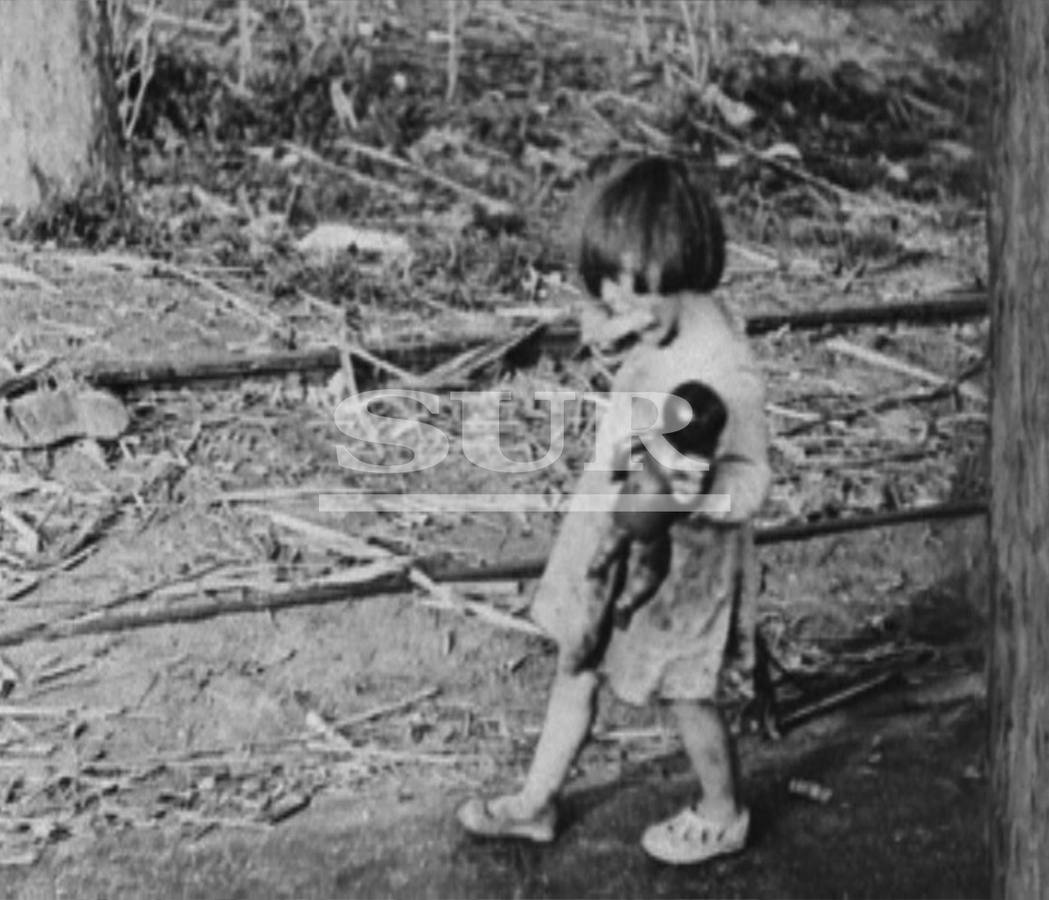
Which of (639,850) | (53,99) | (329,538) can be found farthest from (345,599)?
(53,99)

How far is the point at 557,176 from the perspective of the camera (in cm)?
195

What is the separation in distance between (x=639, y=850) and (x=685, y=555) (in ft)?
0.75

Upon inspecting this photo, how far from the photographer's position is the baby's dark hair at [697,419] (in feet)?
6.23

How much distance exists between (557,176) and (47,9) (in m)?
0.41

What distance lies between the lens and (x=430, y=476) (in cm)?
194

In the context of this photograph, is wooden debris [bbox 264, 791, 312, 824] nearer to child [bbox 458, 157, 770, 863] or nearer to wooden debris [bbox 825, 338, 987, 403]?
child [bbox 458, 157, 770, 863]

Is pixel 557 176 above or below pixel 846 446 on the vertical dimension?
above

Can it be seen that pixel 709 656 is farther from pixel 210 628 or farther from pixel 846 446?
pixel 210 628

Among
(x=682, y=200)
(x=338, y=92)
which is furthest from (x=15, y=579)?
(x=682, y=200)

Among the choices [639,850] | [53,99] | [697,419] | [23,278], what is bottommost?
[639,850]

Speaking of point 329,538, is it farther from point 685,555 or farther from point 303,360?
point 685,555

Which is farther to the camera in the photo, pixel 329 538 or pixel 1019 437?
pixel 1019 437

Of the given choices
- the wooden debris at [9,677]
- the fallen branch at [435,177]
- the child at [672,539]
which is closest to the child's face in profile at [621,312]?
the child at [672,539]

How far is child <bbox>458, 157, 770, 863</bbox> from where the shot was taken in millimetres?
1908
